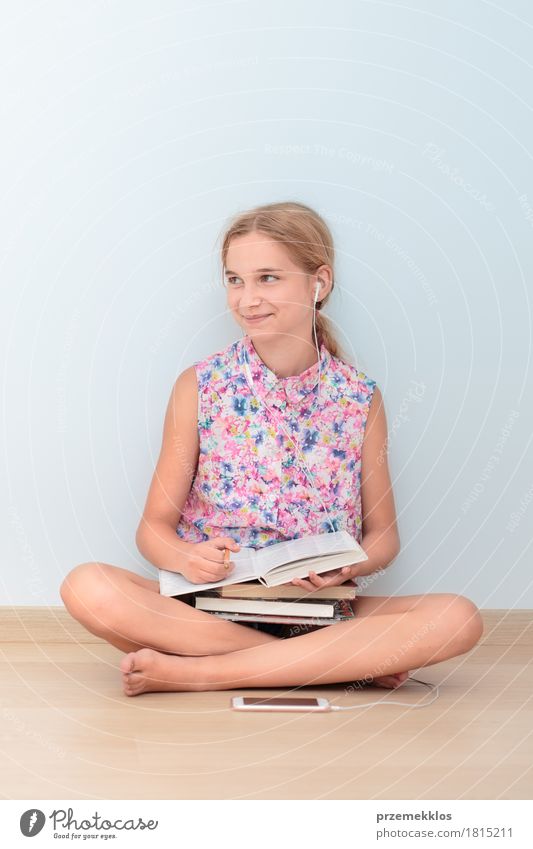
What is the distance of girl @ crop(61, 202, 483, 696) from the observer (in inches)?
66.2

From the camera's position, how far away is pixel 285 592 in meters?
1.58

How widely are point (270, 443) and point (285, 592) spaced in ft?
0.95

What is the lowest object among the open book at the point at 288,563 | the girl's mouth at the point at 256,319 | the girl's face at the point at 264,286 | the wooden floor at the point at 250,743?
the wooden floor at the point at 250,743

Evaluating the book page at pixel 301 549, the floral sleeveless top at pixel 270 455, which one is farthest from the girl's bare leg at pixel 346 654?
the floral sleeveless top at pixel 270 455

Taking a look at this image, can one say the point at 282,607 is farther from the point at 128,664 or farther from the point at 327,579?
the point at 128,664

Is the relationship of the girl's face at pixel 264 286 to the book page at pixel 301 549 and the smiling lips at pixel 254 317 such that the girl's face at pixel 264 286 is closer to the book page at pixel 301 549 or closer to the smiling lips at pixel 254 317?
the smiling lips at pixel 254 317

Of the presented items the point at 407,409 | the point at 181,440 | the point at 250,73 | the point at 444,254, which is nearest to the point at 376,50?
the point at 250,73

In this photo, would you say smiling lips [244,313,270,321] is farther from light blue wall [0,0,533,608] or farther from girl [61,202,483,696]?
light blue wall [0,0,533,608]

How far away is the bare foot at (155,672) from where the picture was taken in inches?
58.6

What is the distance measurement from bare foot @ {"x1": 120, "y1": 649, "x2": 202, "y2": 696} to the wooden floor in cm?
2

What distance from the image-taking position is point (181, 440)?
1774 millimetres

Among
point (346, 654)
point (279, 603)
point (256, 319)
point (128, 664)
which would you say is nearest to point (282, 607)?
point (279, 603)
